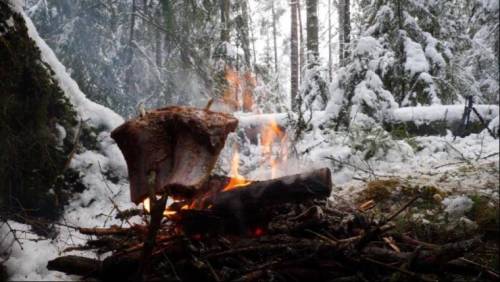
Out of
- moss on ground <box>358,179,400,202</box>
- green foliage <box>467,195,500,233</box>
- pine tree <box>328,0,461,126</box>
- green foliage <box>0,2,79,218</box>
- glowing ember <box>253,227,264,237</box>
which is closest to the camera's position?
glowing ember <box>253,227,264,237</box>

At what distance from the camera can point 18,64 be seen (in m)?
3.43

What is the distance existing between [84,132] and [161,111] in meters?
1.27

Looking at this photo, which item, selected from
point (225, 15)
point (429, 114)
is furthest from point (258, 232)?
point (225, 15)

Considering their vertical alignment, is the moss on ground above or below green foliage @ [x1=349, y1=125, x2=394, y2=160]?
below

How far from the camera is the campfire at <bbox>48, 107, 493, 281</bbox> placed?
2.28 meters

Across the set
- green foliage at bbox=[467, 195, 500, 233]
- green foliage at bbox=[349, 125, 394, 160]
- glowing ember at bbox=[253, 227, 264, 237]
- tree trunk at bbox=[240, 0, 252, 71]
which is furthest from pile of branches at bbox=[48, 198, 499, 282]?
tree trunk at bbox=[240, 0, 252, 71]

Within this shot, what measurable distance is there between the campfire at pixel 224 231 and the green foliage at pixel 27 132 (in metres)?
0.82

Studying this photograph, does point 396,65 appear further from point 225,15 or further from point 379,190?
point 379,190

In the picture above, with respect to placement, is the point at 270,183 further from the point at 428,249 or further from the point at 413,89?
the point at 413,89

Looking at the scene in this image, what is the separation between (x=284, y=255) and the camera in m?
2.37

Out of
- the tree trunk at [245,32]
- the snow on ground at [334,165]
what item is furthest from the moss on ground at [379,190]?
the tree trunk at [245,32]

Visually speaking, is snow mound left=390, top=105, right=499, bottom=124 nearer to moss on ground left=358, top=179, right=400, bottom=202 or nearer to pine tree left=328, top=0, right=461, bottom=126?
pine tree left=328, top=0, right=461, bottom=126

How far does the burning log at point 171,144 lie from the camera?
281 cm

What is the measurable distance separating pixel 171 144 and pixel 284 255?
48.7 inches
